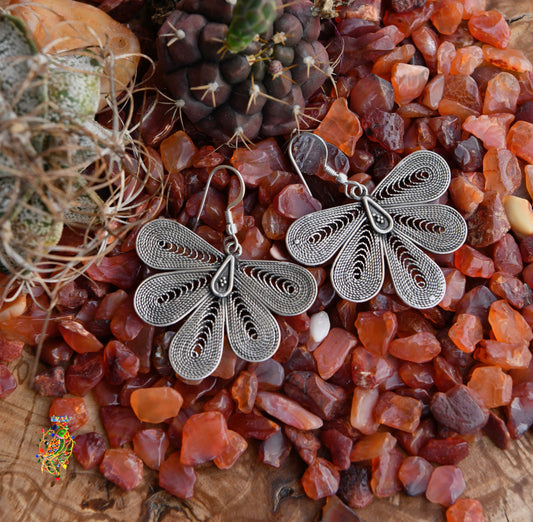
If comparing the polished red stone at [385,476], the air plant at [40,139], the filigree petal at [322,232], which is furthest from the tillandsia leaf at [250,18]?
the polished red stone at [385,476]

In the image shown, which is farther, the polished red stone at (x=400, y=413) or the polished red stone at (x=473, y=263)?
the polished red stone at (x=473, y=263)

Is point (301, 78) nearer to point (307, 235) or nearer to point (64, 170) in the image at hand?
point (307, 235)

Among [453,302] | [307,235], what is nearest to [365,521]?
[453,302]

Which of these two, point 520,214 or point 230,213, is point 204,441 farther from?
point 520,214

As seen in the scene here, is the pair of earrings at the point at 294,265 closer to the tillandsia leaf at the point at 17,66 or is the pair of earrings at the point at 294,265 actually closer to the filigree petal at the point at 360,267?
the filigree petal at the point at 360,267

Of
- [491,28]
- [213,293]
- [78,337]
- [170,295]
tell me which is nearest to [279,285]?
[213,293]

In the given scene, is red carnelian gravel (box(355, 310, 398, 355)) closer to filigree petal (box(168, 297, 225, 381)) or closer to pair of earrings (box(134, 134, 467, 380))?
pair of earrings (box(134, 134, 467, 380))

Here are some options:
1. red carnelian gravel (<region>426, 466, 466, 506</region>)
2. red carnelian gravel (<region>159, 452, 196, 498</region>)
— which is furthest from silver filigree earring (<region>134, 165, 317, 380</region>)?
red carnelian gravel (<region>426, 466, 466, 506</region>)
